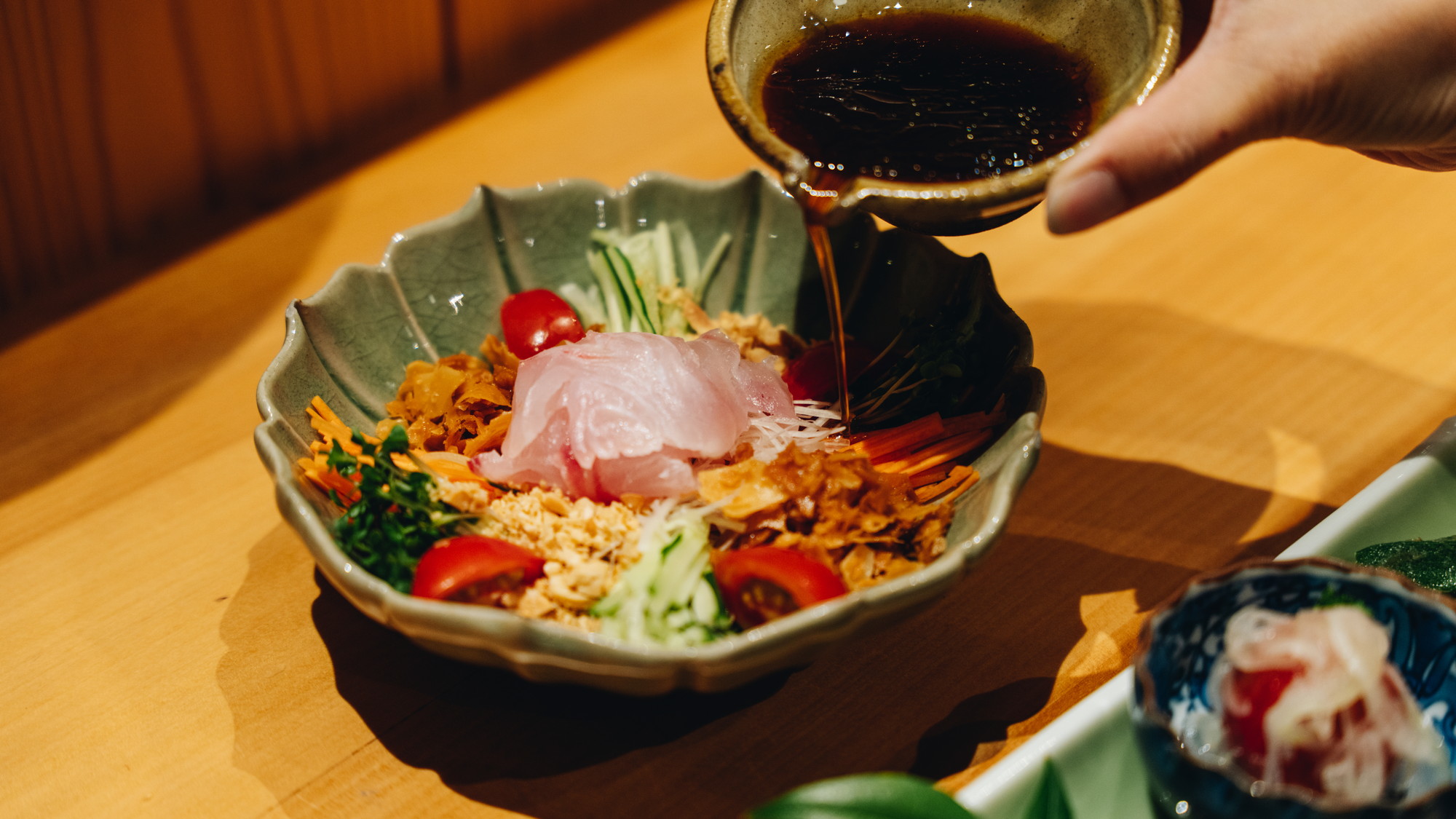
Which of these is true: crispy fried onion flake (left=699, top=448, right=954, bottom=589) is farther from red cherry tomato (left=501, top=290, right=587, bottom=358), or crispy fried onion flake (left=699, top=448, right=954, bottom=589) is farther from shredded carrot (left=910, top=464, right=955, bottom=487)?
red cherry tomato (left=501, top=290, right=587, bottom=358)

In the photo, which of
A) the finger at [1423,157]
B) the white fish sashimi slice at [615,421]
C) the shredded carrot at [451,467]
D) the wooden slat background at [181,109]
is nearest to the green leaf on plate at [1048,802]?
the white fish sashimi slice at [615,421]

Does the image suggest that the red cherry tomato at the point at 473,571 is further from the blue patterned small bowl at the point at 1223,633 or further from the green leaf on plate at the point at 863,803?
the blue patterned small bowl at the point at 1223,633

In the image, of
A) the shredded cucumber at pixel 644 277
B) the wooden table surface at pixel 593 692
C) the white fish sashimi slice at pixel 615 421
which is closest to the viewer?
the wooden table surface at pixel 593 692

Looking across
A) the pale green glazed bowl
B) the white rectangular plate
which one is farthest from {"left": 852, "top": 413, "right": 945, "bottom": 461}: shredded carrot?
the white rectangular plate

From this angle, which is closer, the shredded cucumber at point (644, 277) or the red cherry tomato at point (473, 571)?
the red cherry tomato at point (473, 571)

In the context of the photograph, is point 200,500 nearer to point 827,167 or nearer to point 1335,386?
point 827,167

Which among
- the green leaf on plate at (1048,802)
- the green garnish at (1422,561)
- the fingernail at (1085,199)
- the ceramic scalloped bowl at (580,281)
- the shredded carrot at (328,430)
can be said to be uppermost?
the fingernail at (1085,199)
